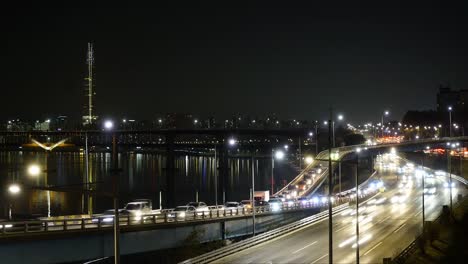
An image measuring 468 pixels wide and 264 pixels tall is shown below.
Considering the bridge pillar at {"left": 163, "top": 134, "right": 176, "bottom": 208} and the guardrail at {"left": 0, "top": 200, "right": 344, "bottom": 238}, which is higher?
the guardrail at {"left": 0, "top": 200, "right": 344, "bottom": 238}

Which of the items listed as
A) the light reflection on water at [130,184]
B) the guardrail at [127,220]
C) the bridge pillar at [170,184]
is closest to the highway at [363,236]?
the guardrail at [127,220]

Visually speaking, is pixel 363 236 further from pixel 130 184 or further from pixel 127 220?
pixel 130 184

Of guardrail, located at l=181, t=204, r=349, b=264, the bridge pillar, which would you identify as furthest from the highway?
the bridge pillar

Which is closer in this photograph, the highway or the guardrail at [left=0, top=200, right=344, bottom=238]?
the guardrail at [left=0, top=200, right=344, bottom=238]

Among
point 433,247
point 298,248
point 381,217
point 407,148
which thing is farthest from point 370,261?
point 407,148

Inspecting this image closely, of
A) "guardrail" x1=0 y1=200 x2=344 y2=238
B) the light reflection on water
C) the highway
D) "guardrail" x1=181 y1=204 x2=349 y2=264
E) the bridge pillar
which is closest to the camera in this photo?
"guardrail" x1=0 y1=200 x2=344 y2=238

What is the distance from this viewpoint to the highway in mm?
32634

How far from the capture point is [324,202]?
192ft

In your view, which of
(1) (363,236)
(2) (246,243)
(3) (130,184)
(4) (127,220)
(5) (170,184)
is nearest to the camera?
(4) (127,220)

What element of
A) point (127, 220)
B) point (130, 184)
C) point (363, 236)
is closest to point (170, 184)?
point (130, 184)

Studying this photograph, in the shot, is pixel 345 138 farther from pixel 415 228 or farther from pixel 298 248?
pixel 298 248

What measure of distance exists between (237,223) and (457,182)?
57354 millimetres

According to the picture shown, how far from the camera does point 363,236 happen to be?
41.0 metres

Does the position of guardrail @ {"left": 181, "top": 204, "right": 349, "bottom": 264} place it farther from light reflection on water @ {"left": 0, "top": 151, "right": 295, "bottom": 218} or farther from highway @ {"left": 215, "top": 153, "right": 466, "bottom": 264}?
light reflection on water @ {"left": 0, "top": 151, "right": 295, "bottom": 218}
